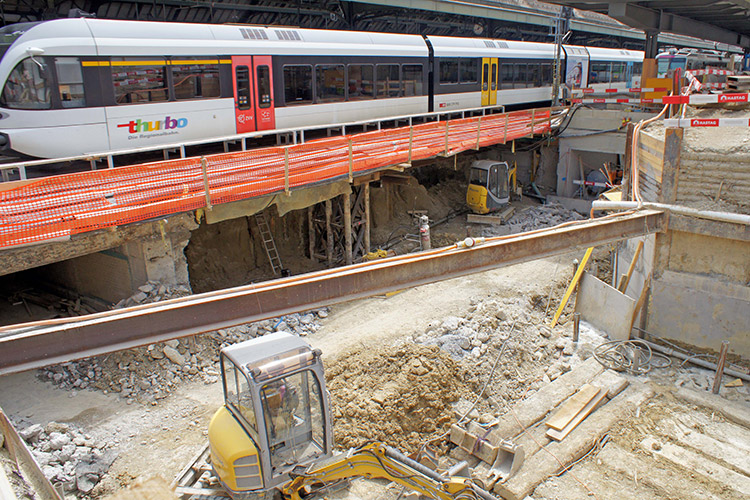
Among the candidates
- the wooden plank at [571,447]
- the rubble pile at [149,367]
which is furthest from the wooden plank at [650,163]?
the rubble pile at [149,367]

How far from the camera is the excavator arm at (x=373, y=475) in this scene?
23.2ft

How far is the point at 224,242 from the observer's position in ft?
51.8

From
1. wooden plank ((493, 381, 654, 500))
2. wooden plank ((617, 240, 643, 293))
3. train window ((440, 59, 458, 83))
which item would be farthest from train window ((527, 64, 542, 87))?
wooden plank ((493, 381, 654, 500))

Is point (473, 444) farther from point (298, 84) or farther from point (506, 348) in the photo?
point (298, 84)

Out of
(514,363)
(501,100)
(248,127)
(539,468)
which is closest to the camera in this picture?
(539,468)

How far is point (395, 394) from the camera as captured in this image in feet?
32.4

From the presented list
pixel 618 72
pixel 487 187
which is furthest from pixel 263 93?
pixel 618 72

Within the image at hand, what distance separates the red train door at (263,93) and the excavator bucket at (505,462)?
10.2 m

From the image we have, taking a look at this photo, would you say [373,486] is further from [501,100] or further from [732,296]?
[501,100]

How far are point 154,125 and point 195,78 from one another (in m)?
1.56

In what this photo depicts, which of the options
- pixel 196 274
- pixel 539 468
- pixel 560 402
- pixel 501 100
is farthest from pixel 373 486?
pixel 501 100

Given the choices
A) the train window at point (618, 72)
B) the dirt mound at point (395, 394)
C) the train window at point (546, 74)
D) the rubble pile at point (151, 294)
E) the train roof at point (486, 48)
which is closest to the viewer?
the dirt mound at point (395, 394)

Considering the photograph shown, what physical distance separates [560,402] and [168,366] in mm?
7281

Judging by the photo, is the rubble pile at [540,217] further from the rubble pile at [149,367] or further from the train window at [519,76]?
the rubble pile at [149,367]
